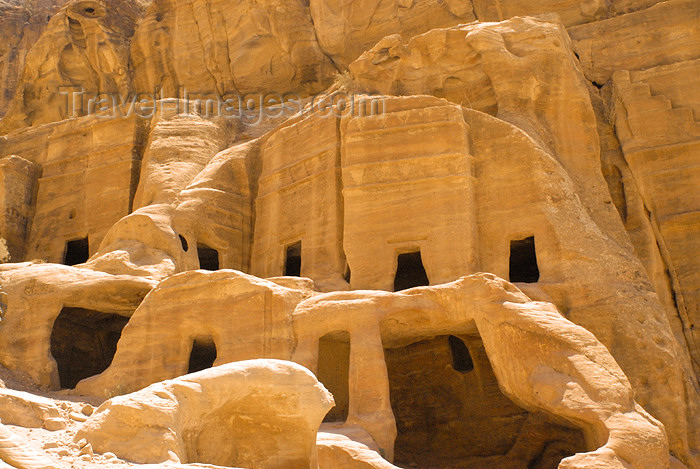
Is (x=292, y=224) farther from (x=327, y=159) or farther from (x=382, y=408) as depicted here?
(x=382, y=408)

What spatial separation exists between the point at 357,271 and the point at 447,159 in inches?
127

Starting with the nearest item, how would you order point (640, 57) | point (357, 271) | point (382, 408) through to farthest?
point (382, 408) → point (357, 271) → point (640, 57)

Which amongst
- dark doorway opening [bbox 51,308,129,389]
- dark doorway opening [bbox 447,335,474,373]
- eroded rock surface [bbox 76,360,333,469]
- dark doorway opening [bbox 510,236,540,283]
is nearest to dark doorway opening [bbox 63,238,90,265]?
dark doorway opening [bbox 51,308,129,389]

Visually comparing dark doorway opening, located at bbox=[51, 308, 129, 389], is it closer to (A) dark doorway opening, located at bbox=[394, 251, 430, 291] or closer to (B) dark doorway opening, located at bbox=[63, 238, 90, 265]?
(B) dark doorway opening, located at bbox=[63, 238, 90, 265]

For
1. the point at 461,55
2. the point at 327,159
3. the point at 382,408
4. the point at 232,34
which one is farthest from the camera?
the point at 232,34

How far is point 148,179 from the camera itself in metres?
22.0

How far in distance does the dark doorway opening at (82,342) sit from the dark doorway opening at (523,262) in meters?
9.98

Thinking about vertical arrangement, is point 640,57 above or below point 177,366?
above

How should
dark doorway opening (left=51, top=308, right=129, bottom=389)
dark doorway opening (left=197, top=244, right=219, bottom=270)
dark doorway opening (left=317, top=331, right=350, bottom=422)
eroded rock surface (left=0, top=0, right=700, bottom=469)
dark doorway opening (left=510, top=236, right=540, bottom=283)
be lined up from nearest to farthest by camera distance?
1. eroded rock surface (left=0, top=0, right=700, bottom=469)
2. dark doorway opening (left=317, top=331, right=350, bottom=422)
3. dark doorway opening (left=510, top=236, right=540, bottom=283)
4. dark doorway opening (left=51, top=308, right=129, bottom=389)
5. dark doorway opening (left=197, top=244, right=219, bottom=270)

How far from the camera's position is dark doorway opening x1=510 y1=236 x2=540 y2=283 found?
1798 cm

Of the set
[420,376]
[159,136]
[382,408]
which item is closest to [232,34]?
[159,136]

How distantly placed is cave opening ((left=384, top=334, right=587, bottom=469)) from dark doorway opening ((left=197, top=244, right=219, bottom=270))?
621cm

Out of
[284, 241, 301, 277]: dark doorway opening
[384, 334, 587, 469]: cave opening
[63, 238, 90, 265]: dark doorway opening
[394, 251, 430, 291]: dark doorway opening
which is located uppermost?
[63, 238, 90, 265]: dark doorway opening

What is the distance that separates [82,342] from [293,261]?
585 centimetres
